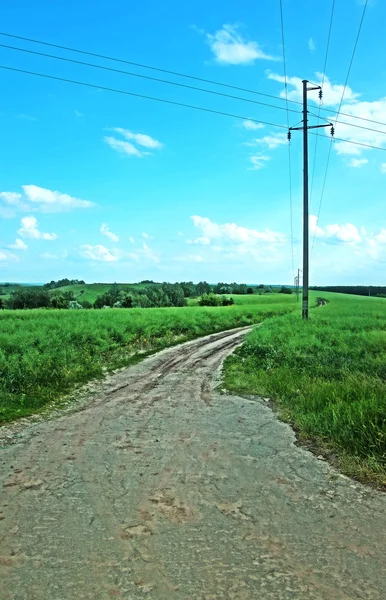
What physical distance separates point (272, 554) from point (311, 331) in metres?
19.0

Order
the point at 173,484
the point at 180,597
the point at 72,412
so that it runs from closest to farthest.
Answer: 1. the point at 180,597
2. the point at 173,484
3. the point at 72,412

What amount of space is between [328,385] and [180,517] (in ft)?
21.6

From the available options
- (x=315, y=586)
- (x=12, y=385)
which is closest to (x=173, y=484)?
(x=315, y=586)

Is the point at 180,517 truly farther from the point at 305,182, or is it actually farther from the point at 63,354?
the point at 305,182

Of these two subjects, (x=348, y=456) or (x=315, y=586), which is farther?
(x=348, y=456)

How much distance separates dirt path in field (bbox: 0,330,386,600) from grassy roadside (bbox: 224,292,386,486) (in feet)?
2.02

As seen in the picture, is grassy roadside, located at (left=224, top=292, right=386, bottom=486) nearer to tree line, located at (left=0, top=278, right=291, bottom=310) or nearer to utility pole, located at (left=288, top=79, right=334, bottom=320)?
utility pole, located at (left=288, top=79, right=334, bottom=320)

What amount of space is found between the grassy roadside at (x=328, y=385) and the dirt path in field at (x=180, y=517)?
62 cm

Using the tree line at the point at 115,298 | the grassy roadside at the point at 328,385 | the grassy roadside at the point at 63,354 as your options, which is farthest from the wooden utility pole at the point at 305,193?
the tree line at the point at 115,298

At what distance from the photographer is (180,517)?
4738mm

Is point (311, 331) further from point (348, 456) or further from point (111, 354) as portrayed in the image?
point (348, 456)

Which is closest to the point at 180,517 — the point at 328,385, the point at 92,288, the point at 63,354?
the point at 328,385

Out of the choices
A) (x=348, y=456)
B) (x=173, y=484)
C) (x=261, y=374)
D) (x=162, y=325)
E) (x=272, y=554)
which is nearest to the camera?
(x=272, y=554)

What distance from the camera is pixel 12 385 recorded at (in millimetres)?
11445
